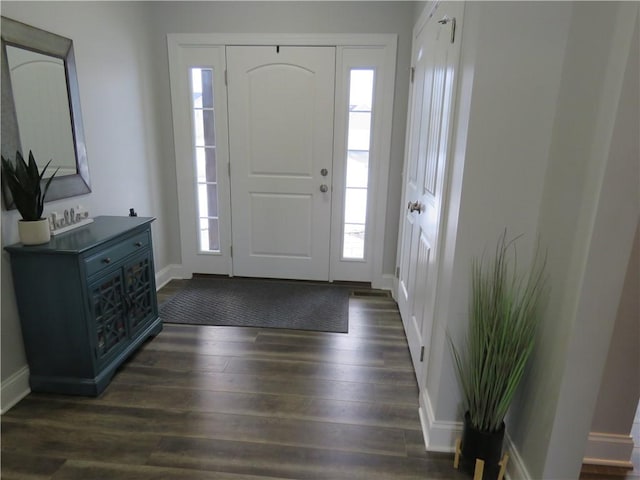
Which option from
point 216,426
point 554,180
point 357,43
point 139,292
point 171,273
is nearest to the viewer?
point 554,180

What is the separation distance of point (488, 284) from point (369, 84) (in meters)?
2.23

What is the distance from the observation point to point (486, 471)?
5.15ft

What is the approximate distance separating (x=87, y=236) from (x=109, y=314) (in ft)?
1.42

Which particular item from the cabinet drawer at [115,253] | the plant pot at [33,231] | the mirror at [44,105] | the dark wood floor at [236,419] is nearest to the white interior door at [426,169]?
the dark wood floor at [236,419]

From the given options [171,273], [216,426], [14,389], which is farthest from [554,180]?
[171,273]

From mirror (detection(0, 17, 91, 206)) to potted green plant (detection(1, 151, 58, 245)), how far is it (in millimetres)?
87

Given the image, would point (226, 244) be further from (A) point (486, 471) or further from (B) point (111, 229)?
(A) point (486, 471)

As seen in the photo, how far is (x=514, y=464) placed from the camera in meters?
1.58

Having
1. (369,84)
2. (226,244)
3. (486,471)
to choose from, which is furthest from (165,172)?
(486,471)

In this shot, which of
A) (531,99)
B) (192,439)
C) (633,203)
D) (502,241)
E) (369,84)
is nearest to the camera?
(633,203)

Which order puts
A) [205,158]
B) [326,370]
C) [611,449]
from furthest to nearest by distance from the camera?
[205,158], [326,370], [611,449]

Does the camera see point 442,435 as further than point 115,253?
No

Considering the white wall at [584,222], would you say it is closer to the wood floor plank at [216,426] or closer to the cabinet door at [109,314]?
the wood floor plank at [216,426]

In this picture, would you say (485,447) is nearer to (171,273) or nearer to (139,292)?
(139,292)
